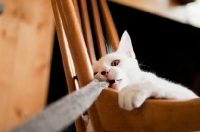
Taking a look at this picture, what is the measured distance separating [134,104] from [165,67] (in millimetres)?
1015

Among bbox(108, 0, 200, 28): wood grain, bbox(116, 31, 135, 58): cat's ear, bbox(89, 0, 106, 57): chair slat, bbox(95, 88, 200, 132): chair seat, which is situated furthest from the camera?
bbox(108, 0, 200, 28): wood grain

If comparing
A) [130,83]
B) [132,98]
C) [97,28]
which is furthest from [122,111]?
[97,28]

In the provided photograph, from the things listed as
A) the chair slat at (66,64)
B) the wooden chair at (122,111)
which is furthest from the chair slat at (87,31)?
the wooden chair at (122,111)

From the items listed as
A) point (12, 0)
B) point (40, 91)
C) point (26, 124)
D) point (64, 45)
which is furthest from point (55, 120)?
point (12, 0)

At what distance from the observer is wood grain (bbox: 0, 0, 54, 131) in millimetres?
1188

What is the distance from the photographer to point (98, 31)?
4.44 feet

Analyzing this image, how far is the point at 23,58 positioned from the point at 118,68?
661 millimetres

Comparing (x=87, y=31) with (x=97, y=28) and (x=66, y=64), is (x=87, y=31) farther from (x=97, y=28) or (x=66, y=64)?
(x=66, y=64)

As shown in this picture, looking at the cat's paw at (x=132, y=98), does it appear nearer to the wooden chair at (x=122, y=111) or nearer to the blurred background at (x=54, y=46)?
the wooden chair at (x=122, y=111)

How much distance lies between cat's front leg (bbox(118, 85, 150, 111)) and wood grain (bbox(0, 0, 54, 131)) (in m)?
0.75

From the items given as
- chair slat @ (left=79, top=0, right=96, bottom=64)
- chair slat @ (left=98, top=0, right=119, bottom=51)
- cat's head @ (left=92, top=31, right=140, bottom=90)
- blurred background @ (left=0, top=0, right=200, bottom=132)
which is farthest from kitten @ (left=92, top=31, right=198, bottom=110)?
blurred background @ (left=0, top=0, right=200, bottom=132)

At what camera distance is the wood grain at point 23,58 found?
3.90 ft

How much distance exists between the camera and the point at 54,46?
1.46 metres

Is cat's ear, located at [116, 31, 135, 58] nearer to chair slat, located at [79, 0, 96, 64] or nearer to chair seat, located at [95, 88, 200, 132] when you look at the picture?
chair slat, located at [79, 0, 96, 64]
